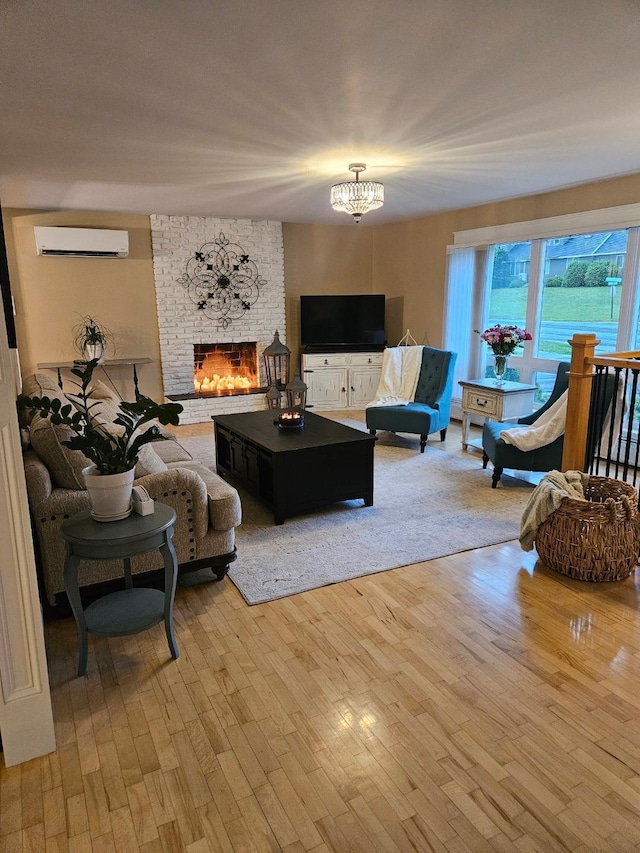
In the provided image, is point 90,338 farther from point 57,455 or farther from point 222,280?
point 57,455

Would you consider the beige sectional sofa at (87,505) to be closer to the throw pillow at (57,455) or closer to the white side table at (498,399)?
the throw pillow at (57,455)

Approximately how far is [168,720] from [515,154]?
409cm

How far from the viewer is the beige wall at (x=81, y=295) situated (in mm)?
6355

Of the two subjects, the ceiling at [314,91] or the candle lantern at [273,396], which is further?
the candle lantern at [273,396]

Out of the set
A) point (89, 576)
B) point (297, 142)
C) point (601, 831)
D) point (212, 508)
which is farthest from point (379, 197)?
point (601, 831)

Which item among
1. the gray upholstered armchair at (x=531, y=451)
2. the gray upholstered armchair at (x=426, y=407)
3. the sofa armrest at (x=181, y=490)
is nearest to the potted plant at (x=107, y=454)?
the sofa armrest at (x=181, y=490)

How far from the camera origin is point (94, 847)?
165 cm

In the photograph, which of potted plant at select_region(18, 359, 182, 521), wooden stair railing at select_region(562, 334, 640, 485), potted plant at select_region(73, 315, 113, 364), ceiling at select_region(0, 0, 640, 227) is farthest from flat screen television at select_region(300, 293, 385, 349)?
potted plant at select_region(18, 359, 182, 521)

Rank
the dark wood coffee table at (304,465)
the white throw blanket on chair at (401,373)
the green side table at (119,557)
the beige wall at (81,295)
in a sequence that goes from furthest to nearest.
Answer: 1. the beige wall at (81,295)
2. the white throw blanket on chair at (401,373)
3. the dark wood coffee table at (304,465)
4. the green side table at (119,557)

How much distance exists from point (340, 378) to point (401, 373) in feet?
5.43

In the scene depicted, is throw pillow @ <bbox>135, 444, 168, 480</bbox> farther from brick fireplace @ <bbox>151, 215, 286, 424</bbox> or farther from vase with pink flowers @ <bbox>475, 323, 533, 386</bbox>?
brick fireplace @ <bbox>151, 215, 286, 424</bbox>

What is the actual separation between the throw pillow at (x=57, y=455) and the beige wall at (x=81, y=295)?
14.2 ft

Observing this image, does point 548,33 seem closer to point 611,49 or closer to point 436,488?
point 611,49

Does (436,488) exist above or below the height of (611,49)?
below
